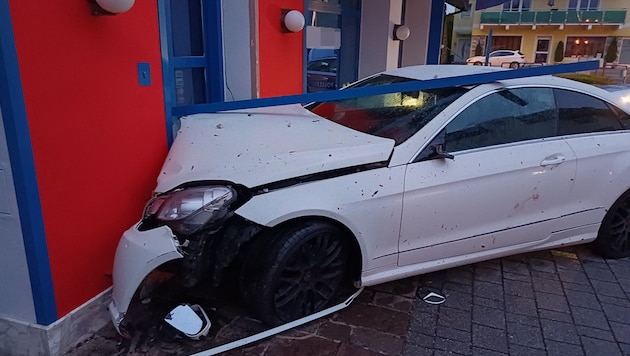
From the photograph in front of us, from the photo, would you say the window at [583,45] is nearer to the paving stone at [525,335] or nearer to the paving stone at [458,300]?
the paving stone at [458,300]

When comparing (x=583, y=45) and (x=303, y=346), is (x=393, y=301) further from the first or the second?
(x=583, y=45)

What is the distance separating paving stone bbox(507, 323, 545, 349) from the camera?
2.82 metres

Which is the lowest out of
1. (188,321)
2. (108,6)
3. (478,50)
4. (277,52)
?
(188,321)

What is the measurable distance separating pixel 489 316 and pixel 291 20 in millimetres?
3884

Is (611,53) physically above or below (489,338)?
above

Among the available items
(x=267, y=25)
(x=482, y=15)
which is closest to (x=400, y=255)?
(x=267, y=25)

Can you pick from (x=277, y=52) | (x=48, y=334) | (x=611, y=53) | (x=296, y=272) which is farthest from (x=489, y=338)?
(x=611, y=53)

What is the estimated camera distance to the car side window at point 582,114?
11.6 ft

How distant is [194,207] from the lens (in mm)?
2598

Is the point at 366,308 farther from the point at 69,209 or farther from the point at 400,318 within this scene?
the point at 69,209

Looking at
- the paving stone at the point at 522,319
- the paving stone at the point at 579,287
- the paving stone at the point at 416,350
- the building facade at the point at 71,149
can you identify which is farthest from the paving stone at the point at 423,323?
the building facade at the point at 71,149

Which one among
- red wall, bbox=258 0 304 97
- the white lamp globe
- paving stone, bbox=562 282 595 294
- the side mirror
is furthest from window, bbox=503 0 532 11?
the side mirror

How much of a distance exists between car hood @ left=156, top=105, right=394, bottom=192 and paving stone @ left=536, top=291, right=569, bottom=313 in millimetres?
1565

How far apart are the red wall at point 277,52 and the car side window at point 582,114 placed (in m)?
2.99
